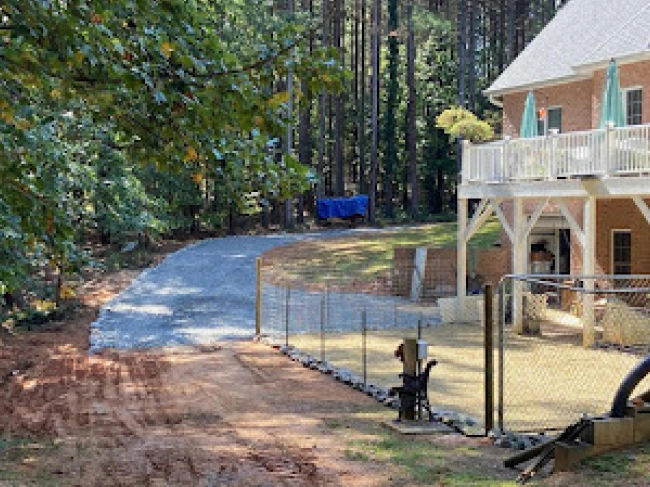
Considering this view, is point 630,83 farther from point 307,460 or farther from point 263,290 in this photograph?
point 307,460

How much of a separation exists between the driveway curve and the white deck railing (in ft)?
23.4

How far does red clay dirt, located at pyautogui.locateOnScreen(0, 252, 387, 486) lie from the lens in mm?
7512

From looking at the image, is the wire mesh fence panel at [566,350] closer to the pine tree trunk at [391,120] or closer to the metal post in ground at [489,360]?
the metal post in ground at [489,360]

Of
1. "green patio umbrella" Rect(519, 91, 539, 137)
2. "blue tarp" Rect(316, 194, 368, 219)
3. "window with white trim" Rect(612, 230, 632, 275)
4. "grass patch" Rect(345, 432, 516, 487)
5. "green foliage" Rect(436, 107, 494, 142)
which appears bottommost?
"grass patch" Rect(345, 432, 516, 487)

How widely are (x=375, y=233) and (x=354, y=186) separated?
1965cm

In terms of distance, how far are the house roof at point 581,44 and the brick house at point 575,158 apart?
43mm

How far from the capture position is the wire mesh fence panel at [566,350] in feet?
33.4

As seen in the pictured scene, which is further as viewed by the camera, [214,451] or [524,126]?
[524,126]

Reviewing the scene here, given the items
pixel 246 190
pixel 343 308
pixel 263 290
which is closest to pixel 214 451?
pixel 246 190

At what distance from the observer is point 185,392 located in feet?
41.4

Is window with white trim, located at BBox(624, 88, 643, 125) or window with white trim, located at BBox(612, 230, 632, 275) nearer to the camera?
window with white trim, located at BBox(624, 88, 643, 125)

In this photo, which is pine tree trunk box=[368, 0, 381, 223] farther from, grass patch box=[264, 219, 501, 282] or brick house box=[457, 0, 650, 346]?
brick house box=[457, 0, 650, 346]

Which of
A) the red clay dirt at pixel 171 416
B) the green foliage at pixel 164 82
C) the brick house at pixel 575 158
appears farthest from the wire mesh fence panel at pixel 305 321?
the green foliage at pixel 164 82

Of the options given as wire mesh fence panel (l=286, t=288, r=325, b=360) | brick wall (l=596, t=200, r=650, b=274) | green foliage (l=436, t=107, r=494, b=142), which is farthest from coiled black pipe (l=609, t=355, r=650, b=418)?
green foliage (l=436, t=107, r=494, b=142)
